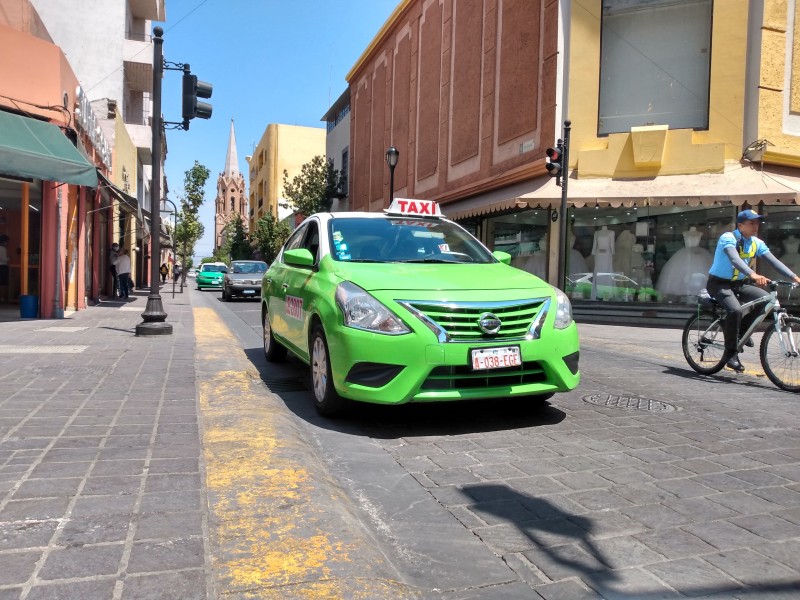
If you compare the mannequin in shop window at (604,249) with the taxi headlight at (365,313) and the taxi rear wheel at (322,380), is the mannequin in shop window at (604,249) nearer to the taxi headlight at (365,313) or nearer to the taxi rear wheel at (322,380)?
the taxi rear wheel at (322,380)

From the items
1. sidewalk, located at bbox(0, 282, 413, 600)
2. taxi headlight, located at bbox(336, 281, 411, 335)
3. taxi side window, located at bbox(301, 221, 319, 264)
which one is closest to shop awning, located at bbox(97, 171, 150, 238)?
taxi side window, located at bbox(301, 221, 319, 264)

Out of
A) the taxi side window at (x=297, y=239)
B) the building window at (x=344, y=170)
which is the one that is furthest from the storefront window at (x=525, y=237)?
the building window at (x=344, y=170)

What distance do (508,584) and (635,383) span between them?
4626 mm

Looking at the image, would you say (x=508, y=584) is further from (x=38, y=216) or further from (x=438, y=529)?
(x=38, y=216)

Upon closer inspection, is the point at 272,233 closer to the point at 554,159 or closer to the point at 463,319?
the point at 554,159

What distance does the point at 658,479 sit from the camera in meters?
3.48

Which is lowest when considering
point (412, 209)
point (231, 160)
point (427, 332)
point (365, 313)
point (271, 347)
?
point (271, 347)

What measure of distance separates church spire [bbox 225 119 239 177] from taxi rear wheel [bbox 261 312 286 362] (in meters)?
124

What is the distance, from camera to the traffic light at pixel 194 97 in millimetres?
9672

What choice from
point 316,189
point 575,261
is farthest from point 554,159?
point 316,189

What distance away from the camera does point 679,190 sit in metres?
14.9

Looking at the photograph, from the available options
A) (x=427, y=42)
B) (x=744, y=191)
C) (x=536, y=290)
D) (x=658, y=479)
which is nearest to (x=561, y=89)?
(x=744, y=191)

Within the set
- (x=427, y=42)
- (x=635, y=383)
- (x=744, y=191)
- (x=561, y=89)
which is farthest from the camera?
(x=427, y=42)

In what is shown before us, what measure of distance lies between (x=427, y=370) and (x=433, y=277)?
0.81 meters
